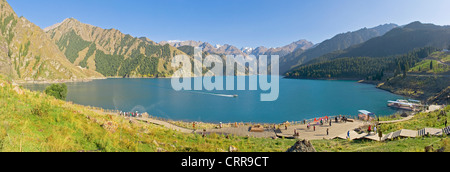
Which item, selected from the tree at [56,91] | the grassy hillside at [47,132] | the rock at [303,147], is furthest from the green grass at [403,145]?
the tree at [56,91]

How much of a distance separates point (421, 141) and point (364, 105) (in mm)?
67367

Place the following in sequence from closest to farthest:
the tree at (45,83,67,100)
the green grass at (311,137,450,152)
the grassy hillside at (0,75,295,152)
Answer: the grassy hillside at (0,75,295,152)
the green grass at (311,137,450,152)
the tree at (45,83,67,100)

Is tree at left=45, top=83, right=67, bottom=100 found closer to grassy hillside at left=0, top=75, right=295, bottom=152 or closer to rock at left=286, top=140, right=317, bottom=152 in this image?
grassy hillside at left=0, top=75, right=295, bottom=152

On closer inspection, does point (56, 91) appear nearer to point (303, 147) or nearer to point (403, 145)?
point (303, 147)

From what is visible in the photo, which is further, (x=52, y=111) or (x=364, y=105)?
(x=364, y=105)

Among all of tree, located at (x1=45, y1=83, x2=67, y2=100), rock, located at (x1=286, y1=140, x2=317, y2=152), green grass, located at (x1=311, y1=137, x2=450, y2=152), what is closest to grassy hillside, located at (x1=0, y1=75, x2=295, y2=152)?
rock, located at (x1=286, y1=140, x2=317, y2=152)

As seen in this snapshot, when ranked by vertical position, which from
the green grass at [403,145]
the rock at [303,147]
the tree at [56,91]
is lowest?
the green grass at [403,145]

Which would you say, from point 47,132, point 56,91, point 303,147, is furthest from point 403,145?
point 56,91

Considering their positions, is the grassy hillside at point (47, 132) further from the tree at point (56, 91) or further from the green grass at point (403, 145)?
the tree at point (56, 91)

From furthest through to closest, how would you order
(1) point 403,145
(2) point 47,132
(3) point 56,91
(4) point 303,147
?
1. (3) point 56,91
2. (1) point 403,145
3. (4) point 303,147
4. (2) point 47,132

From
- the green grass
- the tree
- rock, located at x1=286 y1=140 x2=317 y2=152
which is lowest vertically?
the green grass
